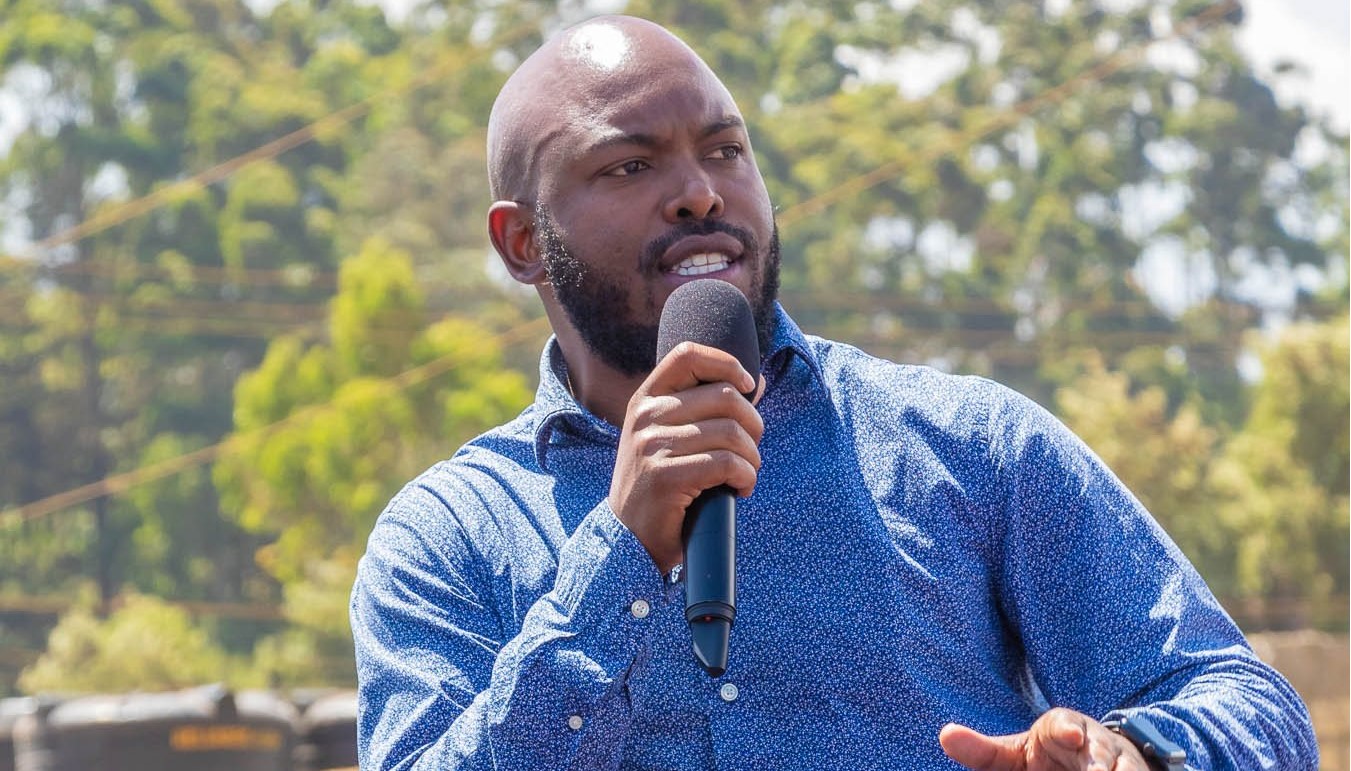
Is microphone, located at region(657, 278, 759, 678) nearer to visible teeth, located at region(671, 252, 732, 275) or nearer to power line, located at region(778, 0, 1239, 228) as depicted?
visible teeth, located at region(671, 252, 732, 275)

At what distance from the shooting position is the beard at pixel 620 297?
2.62m

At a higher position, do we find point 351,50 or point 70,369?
point 351,50

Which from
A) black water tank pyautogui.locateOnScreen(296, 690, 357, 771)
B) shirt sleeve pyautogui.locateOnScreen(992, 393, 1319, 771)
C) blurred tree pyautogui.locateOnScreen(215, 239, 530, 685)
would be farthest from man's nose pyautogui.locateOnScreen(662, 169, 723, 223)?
blurred tree pyautogui.locateOnScreen(215, 239, 530, 685)

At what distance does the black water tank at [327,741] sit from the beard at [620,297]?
9150mm

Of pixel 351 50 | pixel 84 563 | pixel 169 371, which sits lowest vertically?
pixel 84 563

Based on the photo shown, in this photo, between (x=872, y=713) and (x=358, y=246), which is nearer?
(x=872, y=713)

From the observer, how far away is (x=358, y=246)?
60344 mm

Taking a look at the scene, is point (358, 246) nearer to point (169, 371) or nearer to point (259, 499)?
point (169, 371)

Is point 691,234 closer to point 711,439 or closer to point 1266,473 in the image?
point 711,439

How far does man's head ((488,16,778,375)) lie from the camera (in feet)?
8.58

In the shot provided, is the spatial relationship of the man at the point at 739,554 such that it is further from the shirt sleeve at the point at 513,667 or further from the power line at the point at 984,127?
the power line at the point at 984,127

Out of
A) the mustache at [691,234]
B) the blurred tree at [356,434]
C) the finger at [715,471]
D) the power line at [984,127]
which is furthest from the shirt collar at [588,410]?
the power line at [984,127]

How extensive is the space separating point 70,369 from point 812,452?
59.1 metres

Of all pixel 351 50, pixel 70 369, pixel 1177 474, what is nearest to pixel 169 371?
pixel 70 369
